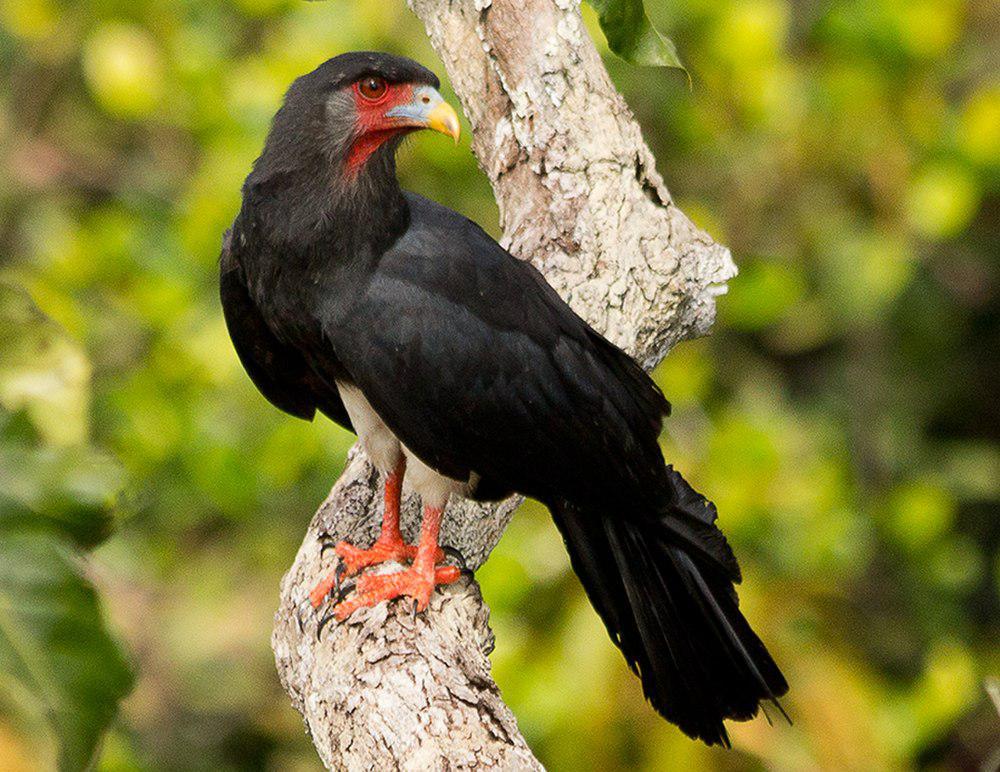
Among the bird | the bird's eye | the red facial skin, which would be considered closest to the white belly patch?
the bird

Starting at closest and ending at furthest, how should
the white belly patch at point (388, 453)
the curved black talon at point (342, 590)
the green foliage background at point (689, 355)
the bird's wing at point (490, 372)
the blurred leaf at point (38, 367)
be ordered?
the blurred leaf at point (38, 367)
the bird's wing at point (490, 372)
the curved black talon at point (342, 590)
the white belly patch at point (388, 453)
the green foliage background at point (689, 355)

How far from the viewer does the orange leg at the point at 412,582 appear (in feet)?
9.32

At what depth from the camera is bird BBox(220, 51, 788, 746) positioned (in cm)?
283

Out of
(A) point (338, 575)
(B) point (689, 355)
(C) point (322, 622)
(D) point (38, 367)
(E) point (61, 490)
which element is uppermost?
(B) point (689, 355)

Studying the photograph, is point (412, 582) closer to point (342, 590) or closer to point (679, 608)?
point (342, 590)

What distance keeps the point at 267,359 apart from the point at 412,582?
706mm

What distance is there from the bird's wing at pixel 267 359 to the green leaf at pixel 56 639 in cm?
220

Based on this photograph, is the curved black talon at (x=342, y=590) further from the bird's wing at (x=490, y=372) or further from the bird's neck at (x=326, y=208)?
the bird's neck at (x=326, y=208)

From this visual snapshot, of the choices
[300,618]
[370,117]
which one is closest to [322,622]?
[300,618]

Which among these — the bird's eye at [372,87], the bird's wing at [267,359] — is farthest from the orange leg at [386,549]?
the bird's eye at [372,87]

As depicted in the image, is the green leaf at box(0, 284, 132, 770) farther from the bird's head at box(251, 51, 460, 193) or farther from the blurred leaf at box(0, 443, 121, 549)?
the bird's head at box(251, 51, 460, 193)

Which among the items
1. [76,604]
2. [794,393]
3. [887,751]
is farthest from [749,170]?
[76,604]

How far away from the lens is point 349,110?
9.46ft

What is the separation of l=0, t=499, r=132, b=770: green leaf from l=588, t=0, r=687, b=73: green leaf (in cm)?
109
